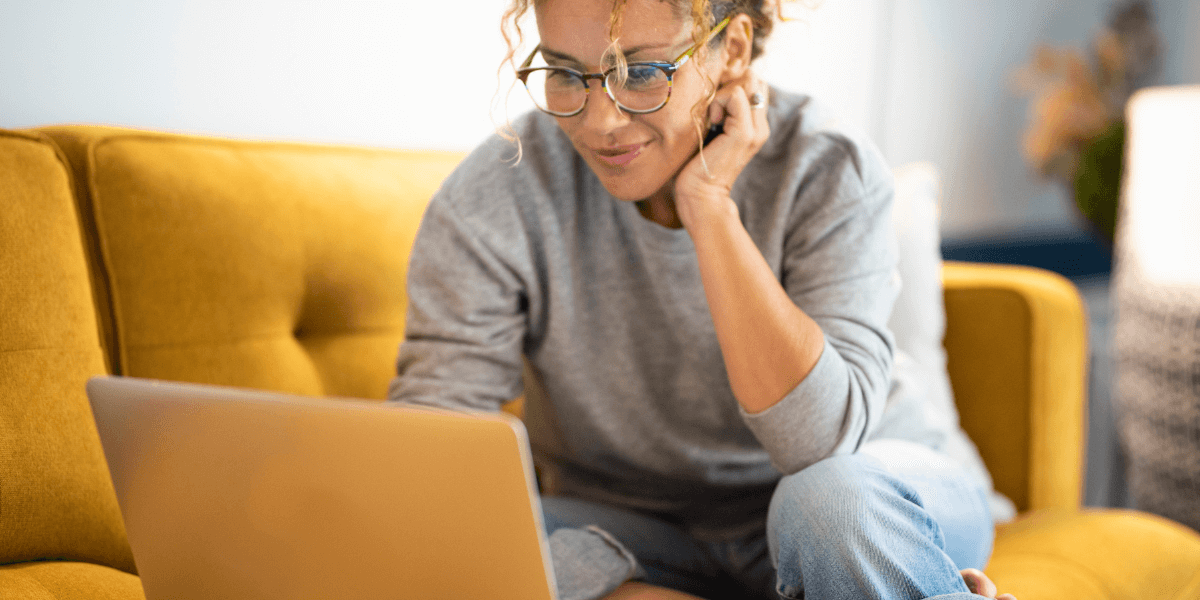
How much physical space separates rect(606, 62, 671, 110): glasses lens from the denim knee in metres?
0.38

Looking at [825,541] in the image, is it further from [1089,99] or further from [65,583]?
[1089,99]

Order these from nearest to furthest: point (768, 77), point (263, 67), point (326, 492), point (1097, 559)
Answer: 1. point (326, 492)
2. point (1097, 559)
3. point (263, 67)
4. point (768, 77)

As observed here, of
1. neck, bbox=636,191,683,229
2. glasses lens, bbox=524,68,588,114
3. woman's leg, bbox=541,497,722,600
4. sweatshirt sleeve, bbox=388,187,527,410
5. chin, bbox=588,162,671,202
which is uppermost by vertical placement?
glasses lens, bbox=524,68,588,114

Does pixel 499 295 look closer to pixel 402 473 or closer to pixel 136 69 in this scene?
pixel 402 473

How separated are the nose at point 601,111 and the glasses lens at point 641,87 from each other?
0.4 inches

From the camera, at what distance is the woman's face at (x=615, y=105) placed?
30.3 inches

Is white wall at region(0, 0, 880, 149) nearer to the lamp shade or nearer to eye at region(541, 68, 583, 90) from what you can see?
eye at region(541, 68, 583, 90)

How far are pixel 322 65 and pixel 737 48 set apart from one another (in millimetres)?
675

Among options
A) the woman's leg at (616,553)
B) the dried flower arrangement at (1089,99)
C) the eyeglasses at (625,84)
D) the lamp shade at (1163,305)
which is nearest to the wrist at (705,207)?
the eyeglasses at (625,84)

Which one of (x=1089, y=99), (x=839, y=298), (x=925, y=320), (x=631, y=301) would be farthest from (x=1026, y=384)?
(x=1089, y=99)

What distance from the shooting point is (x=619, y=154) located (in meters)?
0.85

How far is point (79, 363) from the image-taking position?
0.77 m

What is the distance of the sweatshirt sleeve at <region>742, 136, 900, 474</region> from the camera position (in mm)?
780

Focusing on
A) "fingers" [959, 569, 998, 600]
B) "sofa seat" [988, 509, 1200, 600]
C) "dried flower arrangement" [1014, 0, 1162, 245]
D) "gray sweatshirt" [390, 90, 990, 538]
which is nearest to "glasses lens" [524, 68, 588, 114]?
"gray sweatshirt" [390, 90, 990, 538]
